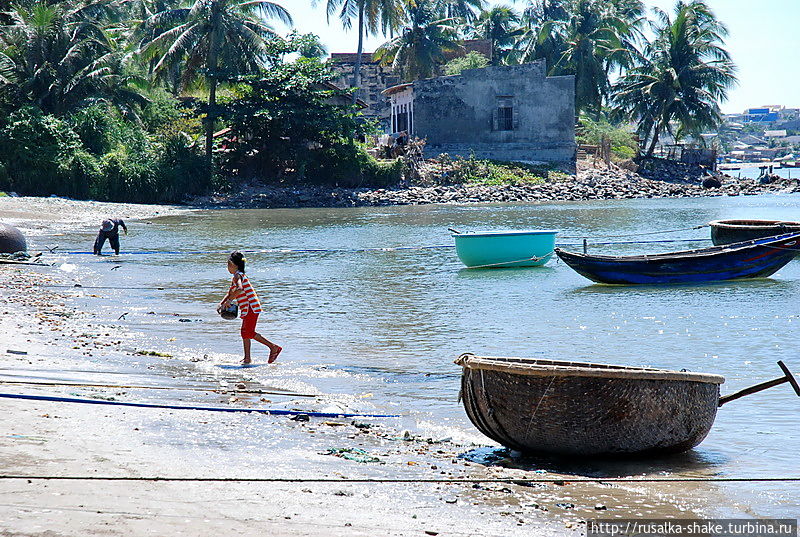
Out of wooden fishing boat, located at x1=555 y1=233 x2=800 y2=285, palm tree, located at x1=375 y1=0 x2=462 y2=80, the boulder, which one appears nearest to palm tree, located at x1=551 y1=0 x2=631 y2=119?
palm tree, located at x1=375 y1=0 x2=462 y2=80

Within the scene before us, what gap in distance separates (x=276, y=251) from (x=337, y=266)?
322cm

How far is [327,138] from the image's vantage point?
45.1m

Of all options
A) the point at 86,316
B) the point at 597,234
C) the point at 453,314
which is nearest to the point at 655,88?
the point at 597,234

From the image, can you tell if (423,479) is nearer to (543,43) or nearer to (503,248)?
(503,248)

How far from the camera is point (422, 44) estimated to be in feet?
193

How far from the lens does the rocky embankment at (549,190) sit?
146ft

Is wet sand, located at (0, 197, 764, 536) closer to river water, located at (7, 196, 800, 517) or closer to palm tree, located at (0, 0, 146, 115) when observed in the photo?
river water, located at (7, 196, 800, 517)

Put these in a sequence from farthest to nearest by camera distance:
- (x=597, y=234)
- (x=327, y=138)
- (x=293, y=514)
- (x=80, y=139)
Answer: (x=327, y=138) → (x=80, y=139) → (x=597, y=234) → (x=293, y=514)

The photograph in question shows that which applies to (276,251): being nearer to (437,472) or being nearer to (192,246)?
(192,246)

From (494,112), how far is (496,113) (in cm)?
16

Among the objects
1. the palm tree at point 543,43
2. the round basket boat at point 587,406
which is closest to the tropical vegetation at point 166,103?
the palm tree at point 543,43

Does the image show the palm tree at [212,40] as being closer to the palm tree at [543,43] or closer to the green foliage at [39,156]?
the green foliage at [39,156]

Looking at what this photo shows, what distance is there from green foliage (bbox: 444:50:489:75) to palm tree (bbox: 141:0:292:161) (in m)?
19.4

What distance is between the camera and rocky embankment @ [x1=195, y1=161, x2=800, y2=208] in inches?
1757
